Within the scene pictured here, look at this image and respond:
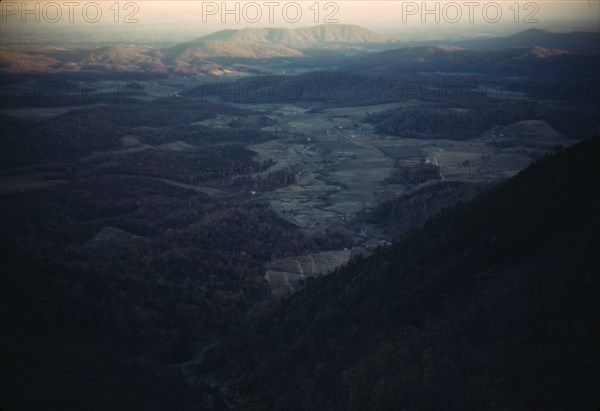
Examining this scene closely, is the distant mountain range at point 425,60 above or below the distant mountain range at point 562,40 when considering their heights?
below

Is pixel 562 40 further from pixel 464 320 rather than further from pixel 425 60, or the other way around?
pixel 464 320

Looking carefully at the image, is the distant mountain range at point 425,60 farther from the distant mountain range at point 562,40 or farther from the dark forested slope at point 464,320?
the dark forested slope at point 464,320

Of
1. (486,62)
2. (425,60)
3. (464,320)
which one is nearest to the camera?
(464,320)

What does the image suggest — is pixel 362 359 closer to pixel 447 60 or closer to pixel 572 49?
pixel 572 49

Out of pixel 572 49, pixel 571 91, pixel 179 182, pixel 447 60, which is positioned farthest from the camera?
pixel 447 60

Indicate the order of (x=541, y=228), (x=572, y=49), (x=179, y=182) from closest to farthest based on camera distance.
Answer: (x=541, y=228) < (x=179, y=182) < (x=572, y=49)

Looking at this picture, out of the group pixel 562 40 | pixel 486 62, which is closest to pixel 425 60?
pixel 486 62

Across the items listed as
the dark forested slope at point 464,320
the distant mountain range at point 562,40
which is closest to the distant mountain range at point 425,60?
the distant mountain range at point 562,40

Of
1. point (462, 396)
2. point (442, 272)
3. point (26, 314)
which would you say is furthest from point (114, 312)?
point (462, 396)

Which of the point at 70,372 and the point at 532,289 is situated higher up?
the point at 532,289

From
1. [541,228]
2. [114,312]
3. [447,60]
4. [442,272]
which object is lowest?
[114,312]

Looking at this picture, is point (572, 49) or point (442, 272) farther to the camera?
point (572, 49)
